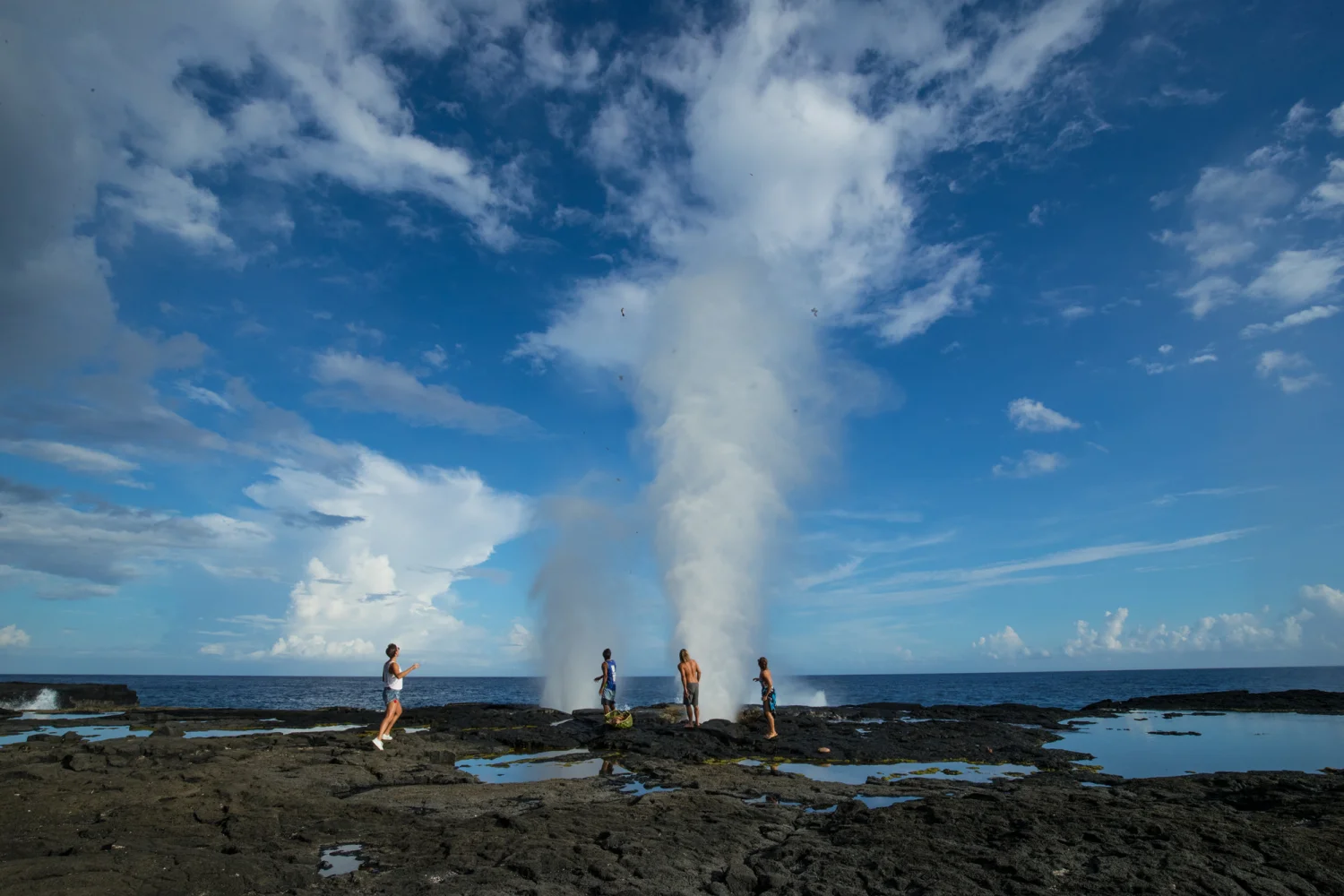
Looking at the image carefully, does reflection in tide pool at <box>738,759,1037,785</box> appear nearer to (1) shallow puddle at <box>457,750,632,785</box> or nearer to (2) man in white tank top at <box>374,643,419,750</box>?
(1) shallow puddle at <box>457,750,632,785</box>

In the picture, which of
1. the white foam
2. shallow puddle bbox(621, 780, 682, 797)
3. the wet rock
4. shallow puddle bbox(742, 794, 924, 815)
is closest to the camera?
shallow puddle bbox(742, 794, 924, 815)

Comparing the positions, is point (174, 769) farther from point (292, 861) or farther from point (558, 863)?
point (558, 863)

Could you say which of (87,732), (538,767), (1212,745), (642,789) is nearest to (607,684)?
(538,767)

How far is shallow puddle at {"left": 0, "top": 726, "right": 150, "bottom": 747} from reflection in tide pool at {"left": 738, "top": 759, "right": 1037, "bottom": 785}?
1851cm

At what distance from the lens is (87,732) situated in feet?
76.2

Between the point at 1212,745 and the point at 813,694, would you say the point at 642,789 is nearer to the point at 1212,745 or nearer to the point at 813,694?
the point at 1212,745

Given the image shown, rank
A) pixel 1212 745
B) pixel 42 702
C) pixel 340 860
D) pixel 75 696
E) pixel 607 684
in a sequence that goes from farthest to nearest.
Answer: pixel 75 696 < pixel 42 702 < pixel 607 684 < pixel 1212 745 < pixel 340 860

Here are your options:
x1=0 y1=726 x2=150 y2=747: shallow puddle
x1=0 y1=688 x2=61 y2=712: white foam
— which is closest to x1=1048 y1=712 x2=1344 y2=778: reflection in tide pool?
x1=0 y1=726 x2=150 y2=747: shallow puddle

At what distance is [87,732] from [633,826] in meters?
23.0

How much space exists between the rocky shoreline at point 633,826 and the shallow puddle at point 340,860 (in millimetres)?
122

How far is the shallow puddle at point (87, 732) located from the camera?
2128 cm

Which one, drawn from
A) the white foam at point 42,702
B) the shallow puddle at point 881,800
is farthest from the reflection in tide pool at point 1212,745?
the white foam at point 42,702

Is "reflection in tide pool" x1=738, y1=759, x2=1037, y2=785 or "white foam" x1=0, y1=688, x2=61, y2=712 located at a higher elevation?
"white foam" x1=0, y1=688, x2=61, y2=712

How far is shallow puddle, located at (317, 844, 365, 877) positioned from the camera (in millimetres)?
8055
